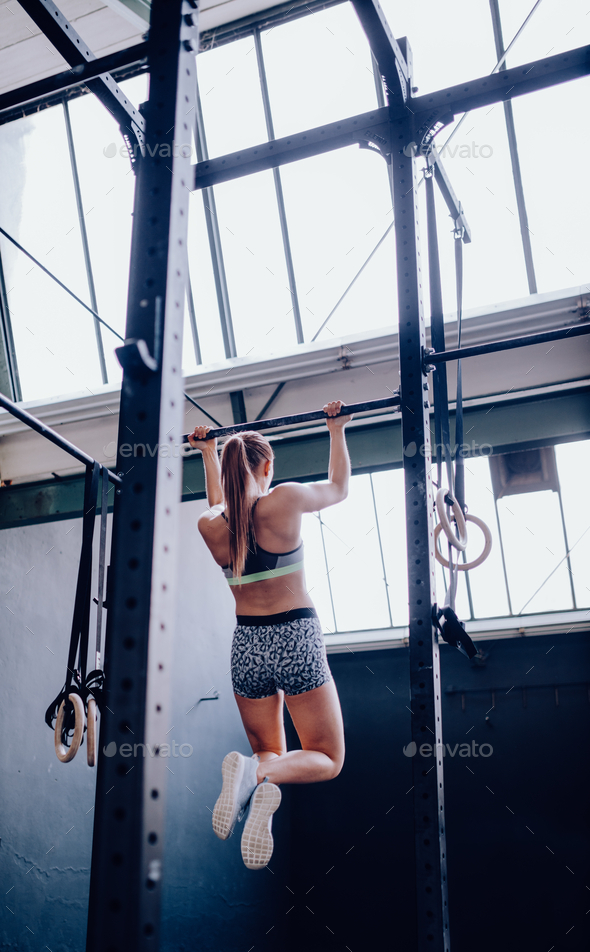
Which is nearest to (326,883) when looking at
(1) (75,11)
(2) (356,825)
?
(2) (356,825)

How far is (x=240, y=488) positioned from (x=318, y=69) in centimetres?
485

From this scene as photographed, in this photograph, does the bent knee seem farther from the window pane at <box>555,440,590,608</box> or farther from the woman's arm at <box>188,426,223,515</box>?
the window pane at <box>555,440,590,608</box>

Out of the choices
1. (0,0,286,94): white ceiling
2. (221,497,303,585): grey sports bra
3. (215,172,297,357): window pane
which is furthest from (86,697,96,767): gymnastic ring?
(0,0,286,94): white ceiling

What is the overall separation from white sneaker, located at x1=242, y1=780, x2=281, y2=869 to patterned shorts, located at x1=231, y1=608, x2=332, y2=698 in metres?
0.38

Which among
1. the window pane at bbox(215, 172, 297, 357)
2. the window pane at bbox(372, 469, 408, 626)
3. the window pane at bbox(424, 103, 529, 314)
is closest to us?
the window pane at bbox(424, 103, 529, 314)

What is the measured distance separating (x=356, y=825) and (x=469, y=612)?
282 cm

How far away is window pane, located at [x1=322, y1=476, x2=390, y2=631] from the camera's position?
8523 millimetres

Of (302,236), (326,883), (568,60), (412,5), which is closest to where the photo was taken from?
(568,60)

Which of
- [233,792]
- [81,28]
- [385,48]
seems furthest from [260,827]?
[81,28]

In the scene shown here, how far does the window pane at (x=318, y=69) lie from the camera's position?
6.16 meters

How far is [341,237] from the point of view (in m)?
6.46

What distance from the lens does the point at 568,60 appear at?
264 cm

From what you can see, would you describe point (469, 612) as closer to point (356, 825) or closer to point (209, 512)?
point (356, 825)

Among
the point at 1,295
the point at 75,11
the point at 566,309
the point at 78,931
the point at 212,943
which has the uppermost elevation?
the point at 75,11
